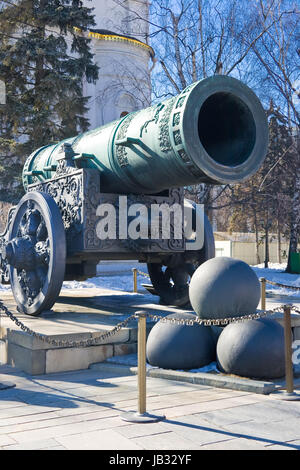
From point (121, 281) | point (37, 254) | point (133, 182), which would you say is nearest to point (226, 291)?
point (133, 182)

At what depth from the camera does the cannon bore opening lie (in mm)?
5770

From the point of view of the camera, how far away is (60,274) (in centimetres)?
675

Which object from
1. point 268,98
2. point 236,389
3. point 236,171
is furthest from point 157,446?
point 268,98

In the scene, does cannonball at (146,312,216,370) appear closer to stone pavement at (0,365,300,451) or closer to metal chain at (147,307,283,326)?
metal chain at (147,307,283,326)

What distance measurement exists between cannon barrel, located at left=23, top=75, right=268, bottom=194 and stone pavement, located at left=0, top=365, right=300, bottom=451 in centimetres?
212

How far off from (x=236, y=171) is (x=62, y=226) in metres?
2.34

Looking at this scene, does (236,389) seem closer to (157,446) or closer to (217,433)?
(217,433)

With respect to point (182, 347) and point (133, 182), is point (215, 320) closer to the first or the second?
point (182, 347)

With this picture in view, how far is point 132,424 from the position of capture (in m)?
3.77

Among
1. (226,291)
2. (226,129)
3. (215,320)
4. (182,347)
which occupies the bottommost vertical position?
(182,347)

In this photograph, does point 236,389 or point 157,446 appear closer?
point 157,446

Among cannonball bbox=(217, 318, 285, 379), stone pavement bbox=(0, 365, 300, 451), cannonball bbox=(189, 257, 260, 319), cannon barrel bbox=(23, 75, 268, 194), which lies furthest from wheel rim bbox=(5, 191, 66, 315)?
cannonball bbox=(217, 318, 285, 379)

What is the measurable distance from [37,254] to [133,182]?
1499mm
